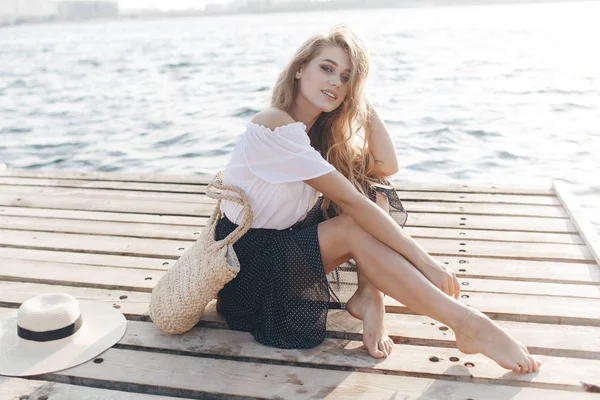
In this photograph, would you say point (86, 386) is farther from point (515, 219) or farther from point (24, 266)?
point (515, 219)

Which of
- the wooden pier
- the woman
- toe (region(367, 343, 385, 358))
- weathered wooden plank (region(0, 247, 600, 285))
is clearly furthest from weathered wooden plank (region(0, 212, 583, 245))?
toe (region(367, 343, 385, 358))

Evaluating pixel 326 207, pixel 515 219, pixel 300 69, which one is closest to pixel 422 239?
pixel 515 219

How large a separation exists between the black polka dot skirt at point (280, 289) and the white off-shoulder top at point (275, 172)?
0.07 metres

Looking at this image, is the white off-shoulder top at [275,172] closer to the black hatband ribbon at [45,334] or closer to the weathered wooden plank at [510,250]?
the black hatband ribbon at [45,334]

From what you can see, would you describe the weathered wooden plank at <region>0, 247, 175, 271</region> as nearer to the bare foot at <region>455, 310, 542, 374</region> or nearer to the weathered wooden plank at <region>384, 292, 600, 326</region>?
the weathered wooden plank at <region>384, 292, 600, 326</region>

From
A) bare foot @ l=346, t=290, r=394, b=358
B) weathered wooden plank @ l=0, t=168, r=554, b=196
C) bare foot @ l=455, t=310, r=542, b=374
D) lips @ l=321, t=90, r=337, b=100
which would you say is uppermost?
lips @ l=321, t=90, r=337, b=100

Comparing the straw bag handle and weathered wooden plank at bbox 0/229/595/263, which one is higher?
the straw bag handle

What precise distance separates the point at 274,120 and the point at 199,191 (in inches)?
67.8

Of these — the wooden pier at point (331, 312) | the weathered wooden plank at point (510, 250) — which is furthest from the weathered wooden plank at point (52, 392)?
A: the weathered wooden plank at point (510, 250)

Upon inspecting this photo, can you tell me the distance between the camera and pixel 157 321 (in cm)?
209

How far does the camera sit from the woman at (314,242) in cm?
196

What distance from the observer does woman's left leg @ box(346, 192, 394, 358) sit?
6.52ft

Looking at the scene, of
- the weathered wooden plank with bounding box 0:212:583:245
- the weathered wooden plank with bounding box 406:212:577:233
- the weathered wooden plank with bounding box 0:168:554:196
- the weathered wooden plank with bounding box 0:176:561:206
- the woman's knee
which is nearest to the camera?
the woman's knee

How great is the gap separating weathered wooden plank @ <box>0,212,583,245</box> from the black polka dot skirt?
94 centimetres
